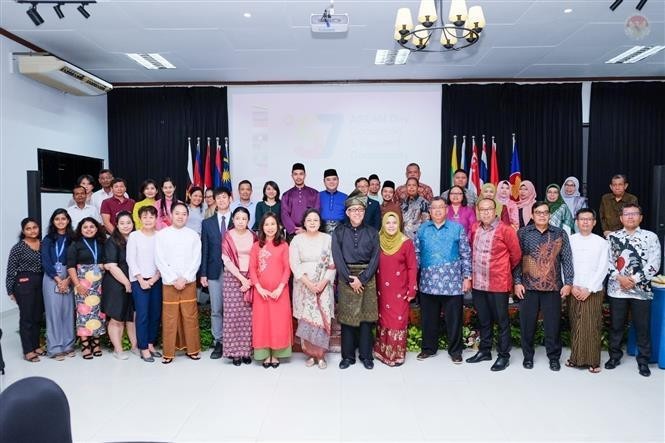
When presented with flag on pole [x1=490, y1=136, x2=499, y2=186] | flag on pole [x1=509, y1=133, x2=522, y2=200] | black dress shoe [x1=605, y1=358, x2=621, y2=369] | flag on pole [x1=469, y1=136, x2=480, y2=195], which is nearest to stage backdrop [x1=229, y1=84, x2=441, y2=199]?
flag on pole [x1=469, y1=136, x2=480, y2=195]

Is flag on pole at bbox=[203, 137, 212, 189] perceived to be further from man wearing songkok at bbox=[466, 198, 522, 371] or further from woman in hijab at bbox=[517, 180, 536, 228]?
man wearing songkok at bbox=[466, 198, 522, 371]

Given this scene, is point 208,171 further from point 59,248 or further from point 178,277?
point 178,277

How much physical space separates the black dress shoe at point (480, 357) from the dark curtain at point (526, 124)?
14.2 ft

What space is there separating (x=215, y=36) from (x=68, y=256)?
3.15m

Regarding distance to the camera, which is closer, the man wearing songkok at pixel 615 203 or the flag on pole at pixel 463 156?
the man wearing songkok at pixel 615 203

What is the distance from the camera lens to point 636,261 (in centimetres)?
397

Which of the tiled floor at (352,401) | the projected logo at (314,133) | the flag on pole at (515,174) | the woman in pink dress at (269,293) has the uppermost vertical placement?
the projected logo at (314,133)

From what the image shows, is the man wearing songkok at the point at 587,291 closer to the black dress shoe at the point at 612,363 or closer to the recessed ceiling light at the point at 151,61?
the black dress shoe at the point at 612,363

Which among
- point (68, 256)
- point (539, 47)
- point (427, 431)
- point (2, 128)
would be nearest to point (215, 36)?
point (2, 128)

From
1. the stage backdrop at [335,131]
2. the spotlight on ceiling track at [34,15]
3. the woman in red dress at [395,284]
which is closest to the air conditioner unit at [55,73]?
the spotlight on ceiling track at [34,15]

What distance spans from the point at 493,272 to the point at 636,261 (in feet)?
3.76

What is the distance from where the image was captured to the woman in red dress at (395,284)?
409 centimetres

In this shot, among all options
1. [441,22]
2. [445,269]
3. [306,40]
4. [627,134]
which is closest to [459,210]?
[445,269]

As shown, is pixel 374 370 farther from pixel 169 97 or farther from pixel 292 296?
pixel 169 97
